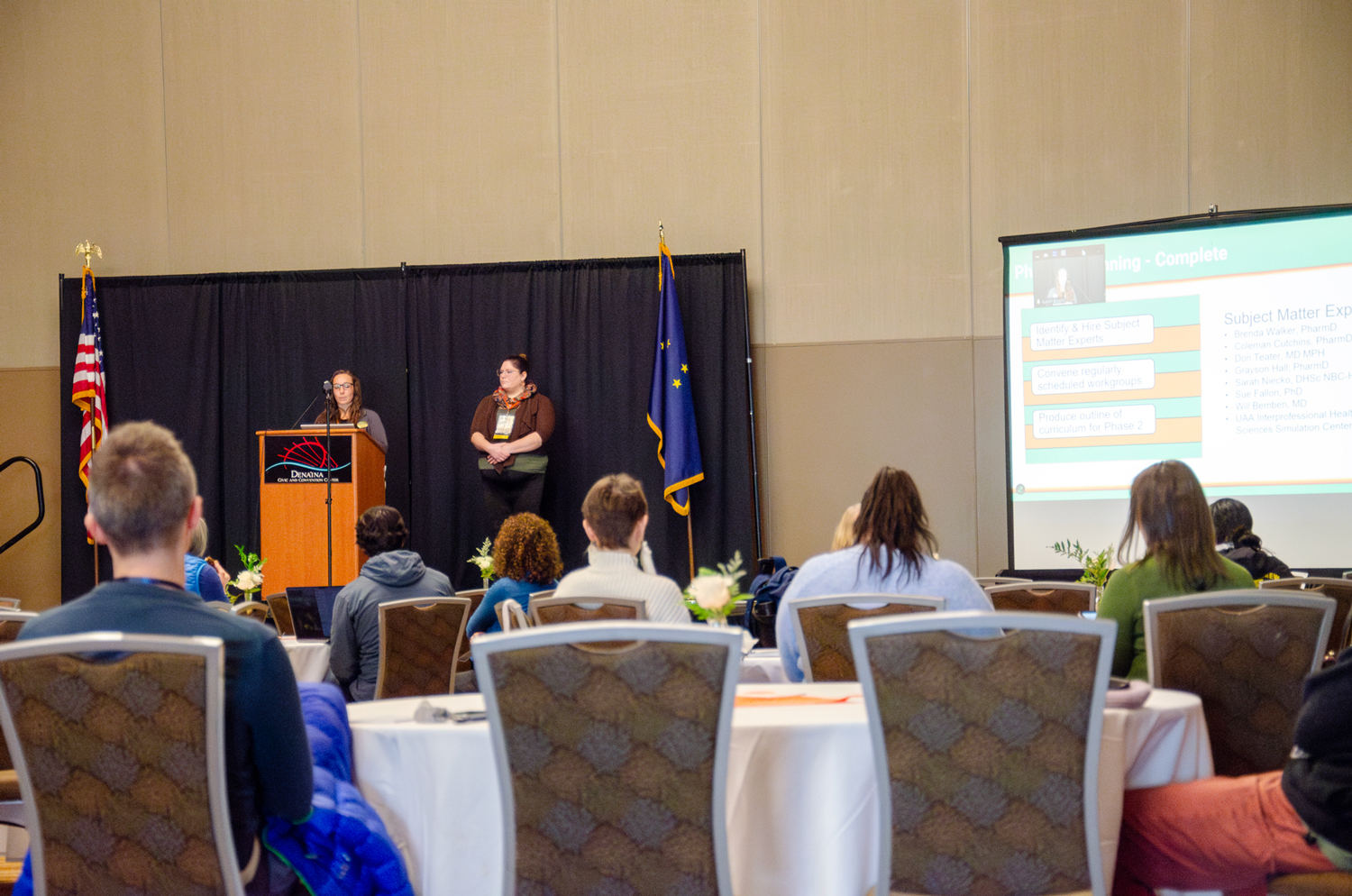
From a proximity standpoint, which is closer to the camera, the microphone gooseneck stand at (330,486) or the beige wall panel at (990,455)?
the microphone gooseneck stand at (330,486)

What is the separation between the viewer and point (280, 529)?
6656 millimetres

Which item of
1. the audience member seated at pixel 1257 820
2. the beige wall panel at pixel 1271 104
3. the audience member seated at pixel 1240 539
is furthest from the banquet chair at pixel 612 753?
the beige wall panel at pixel 1271 104

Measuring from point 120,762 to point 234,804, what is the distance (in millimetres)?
177

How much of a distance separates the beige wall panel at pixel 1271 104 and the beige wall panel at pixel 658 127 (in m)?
2.95

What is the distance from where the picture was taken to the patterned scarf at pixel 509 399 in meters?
7.28

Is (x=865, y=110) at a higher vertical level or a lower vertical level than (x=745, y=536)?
higher

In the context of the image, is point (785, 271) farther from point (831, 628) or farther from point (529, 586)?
point (831, 628)

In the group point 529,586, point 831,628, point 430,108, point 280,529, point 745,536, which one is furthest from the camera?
point 430,108

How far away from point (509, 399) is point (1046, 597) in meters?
4.41

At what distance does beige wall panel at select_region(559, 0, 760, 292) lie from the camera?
7711 mm

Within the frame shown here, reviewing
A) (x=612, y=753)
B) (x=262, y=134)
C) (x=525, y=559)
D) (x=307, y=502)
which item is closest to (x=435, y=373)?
(x=307, y=502)

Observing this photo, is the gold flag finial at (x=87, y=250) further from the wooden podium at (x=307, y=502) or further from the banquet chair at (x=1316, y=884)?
the banquet chair at (x=1316, y=884)

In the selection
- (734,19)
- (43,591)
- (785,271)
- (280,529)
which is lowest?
(43,591)

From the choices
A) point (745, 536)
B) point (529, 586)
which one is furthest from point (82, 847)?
point (745, 536)
